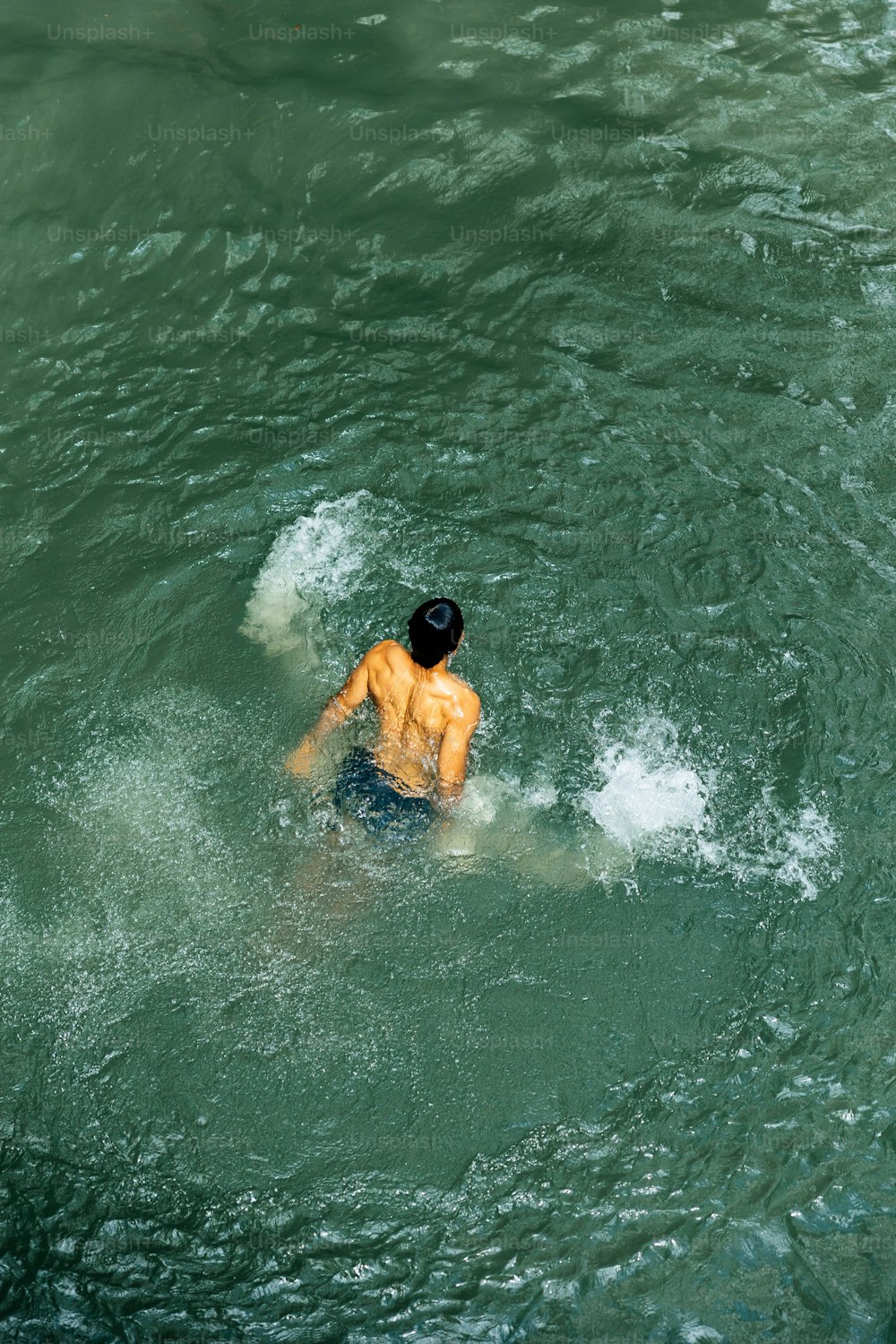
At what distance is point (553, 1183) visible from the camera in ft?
18.0

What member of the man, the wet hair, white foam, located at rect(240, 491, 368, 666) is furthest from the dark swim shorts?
white foam, located at rect(240, 491, 368, 666)

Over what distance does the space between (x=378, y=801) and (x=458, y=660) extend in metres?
→ 1.35

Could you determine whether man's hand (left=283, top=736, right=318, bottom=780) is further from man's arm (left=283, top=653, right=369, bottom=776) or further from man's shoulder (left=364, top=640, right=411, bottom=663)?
man's shoulder (left=364, top=640, right=411, bottom=663)

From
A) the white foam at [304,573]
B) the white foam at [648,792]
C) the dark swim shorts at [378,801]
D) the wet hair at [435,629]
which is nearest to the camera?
the wet hair at [435,629]

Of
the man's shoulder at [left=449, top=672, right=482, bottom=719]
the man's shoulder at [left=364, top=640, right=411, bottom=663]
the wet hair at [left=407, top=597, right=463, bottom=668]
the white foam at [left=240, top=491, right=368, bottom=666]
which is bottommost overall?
the white foam at [left=240, top=491, right=368, bottom=666]

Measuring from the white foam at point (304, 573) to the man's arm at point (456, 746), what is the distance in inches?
62.1

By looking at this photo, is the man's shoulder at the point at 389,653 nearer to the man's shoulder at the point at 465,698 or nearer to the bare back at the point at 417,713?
the bare back at the point at 417,713

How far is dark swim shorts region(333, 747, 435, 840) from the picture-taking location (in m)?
6.04

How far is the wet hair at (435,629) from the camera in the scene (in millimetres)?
5316

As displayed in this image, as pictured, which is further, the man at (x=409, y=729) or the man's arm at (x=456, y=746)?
the man's arm at (x=456, y=746)

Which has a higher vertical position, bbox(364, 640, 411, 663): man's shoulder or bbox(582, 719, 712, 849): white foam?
bbox(364, 640, 411, 663): man's shoulder

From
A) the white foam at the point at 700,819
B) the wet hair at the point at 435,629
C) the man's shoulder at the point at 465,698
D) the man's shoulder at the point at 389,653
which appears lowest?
the white foam at the point at 700,819

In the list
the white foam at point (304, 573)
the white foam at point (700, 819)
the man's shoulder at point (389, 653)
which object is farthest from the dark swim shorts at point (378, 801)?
the white foam at point (304, 573)

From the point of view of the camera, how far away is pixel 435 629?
532 cm
